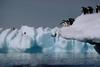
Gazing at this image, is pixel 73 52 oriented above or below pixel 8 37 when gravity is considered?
below

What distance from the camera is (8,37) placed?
21.9 ft

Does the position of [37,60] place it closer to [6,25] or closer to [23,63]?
[23,63]

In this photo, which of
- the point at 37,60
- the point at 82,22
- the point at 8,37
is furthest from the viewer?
the point at 37,60

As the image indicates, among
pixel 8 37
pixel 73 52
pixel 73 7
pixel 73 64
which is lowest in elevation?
pixel 73 64

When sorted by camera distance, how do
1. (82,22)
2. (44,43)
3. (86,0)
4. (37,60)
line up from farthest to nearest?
1. (37,60)
2. (44,43)
3. (86,0)
4. (82,22)

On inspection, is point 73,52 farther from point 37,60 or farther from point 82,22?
point 82,22

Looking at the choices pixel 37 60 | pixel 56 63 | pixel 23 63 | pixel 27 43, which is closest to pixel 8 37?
pixel 27 43

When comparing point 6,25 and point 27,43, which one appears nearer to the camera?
point 6,25

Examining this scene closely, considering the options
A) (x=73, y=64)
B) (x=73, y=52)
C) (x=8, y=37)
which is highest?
(x=8, y=37)

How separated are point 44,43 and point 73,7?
5.79 feet

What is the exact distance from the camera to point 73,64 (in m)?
9.13

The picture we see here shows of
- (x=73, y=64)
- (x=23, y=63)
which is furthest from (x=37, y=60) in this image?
(x=73, y=64)

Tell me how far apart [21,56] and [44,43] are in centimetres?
78

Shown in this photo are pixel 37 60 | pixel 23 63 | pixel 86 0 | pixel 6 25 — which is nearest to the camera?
pixel 86 0
